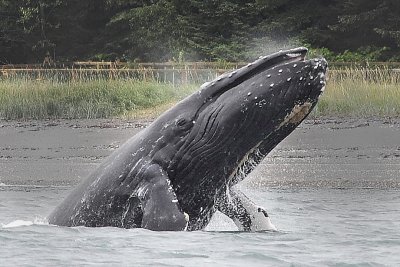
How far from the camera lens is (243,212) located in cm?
805

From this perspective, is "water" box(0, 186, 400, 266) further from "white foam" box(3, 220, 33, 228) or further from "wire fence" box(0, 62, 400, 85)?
"wire fence" box(0, 62, 400, 85)

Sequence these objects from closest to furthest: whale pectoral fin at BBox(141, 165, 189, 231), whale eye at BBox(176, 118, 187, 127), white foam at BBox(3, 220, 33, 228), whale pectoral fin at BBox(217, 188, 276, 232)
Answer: whale pectoral fin at BBox(141, 165, 189, 231), whale eye at BBox(176, 118, 187, 127), whale pectoral fin at BBox(217, 188, 276, 232), white foam at BBox(3, 220, 33, 228)

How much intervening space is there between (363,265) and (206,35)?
42.2 m

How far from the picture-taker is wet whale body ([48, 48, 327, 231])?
24.1ft

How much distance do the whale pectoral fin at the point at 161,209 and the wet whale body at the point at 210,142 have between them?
0.02 meters

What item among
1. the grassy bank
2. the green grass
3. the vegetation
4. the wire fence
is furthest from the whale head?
the vegetation

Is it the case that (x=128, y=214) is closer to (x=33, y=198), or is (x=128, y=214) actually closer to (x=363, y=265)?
(x=363, y=265)

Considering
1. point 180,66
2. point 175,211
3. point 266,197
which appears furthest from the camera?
point 180,66

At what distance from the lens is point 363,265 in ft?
23.8

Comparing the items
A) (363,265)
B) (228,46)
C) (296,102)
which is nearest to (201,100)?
(296,102)

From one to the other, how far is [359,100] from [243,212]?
17.6 metres

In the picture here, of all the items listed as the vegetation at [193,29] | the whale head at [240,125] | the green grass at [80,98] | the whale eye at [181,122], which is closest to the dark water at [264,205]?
the whale head at [240,125]

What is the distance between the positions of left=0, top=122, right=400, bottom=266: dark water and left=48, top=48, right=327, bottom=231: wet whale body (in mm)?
207

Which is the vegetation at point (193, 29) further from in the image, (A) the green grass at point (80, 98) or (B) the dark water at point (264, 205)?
(B) the dark water at point (264, 205)
